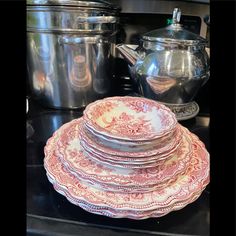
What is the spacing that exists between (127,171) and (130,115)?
0.18 meters

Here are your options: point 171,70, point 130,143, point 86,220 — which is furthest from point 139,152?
point 171,70

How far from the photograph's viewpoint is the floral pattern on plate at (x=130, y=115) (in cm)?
49

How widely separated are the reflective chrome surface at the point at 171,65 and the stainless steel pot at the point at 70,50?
0.10 m

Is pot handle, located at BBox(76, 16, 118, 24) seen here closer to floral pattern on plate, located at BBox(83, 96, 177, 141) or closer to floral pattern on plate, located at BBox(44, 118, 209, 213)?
floral pattern on plate, located at BBox(83, 96, 177, 141)

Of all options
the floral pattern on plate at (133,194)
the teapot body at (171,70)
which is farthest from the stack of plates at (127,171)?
the teapot body at (171,70)

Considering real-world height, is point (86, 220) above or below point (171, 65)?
below

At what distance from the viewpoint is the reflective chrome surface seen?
635 millimetres

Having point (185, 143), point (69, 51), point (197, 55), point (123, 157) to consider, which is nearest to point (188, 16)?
point (197, 55)

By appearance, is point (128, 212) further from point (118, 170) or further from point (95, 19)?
point (95, 19)

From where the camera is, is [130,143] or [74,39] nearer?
[130,143]

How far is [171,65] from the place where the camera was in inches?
25.0

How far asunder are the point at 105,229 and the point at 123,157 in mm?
103
